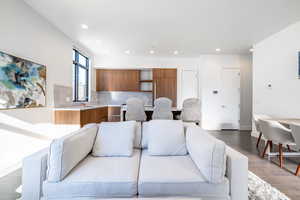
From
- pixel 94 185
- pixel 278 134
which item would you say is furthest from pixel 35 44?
pixel 278 134

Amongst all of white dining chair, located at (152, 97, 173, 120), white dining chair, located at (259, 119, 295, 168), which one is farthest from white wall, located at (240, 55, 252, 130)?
white dining chair, located at (152, 97, 173, 120)

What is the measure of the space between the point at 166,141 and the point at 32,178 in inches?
52.0

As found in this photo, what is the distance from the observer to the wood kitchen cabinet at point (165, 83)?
21.0 feet

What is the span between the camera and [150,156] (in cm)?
186

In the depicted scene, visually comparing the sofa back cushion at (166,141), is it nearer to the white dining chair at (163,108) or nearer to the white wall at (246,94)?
the white dining chair at (163,108)

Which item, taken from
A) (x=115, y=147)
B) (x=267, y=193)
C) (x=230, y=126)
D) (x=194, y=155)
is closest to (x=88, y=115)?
(x=115, y=147)

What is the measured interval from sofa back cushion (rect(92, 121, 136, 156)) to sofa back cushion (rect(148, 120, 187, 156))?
0.82ft

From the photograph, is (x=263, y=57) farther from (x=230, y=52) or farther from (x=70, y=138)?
(x=70, y=138)

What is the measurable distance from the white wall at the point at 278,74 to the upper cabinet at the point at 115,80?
415 cm

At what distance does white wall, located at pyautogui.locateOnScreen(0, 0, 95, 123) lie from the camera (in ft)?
8.00

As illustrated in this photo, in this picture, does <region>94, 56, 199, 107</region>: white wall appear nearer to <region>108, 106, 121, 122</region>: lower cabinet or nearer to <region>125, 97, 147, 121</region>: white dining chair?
<region>108, 106, 121, 122</region>: lower cabinet

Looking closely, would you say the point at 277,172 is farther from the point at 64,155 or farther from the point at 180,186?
the point at 64,155

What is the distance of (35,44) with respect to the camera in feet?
10.0

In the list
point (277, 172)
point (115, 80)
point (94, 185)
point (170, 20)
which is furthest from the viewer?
point (115, 80)
